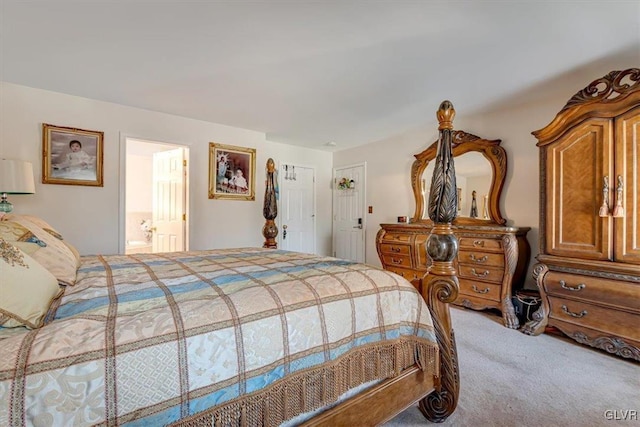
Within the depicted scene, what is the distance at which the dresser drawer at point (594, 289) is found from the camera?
2.15 m

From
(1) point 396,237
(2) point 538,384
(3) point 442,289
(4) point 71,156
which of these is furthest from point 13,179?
(2) point 538,384

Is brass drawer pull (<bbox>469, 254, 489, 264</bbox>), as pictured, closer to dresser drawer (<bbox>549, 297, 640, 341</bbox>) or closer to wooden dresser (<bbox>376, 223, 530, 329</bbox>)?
wooden dresser (<bbox>376, 223, 530, 329</bbox>)

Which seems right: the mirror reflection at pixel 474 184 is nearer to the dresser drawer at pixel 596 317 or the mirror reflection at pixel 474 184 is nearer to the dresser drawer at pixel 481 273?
the dresser drawer at pixel 481 273

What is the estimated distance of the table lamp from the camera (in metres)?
2.47

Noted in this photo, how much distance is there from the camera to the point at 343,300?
125 centimetres

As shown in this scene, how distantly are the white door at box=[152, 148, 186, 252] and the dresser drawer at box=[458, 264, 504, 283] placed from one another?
3548 mm

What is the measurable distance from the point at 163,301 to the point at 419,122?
3.90 m

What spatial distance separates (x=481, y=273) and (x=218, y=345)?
3072 millimetres

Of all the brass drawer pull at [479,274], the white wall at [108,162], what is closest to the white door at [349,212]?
the white wall at [108,162]

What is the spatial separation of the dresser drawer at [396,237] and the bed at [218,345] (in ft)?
8.06

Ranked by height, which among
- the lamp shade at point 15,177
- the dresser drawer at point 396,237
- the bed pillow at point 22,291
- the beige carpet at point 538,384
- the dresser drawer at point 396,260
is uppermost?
the lamp shade at point 15,177

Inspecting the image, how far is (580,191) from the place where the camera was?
97.7 inches

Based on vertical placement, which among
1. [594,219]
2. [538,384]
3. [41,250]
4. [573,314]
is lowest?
[538,384]

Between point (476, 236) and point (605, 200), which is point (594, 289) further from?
point (476, 236)
